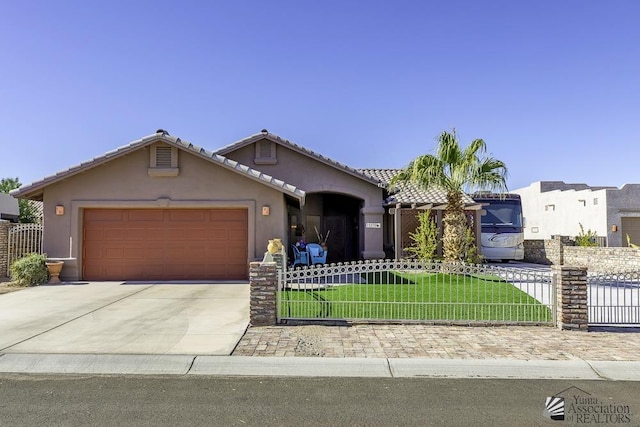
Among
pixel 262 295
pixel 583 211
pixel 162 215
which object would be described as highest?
pixel 583 211

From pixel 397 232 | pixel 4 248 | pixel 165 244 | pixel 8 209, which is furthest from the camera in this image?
pixel 8 209

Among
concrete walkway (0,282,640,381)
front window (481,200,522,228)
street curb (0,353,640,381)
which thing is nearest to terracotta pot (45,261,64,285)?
concrete walkway (0,282,640,381)

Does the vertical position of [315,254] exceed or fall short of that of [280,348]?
it exceeds it

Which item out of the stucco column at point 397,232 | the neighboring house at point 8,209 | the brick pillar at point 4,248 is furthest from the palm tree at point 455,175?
the neighboring house at point 8,209

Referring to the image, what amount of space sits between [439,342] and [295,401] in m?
3.12

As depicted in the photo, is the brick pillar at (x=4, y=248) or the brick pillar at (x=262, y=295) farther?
the brick pillar at (x=4, y=248)

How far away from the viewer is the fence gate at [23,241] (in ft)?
45.7

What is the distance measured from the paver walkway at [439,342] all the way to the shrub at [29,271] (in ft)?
29.4

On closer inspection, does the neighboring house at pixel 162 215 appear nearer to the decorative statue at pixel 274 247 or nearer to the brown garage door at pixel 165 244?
the brown garage door at pixel 165 244

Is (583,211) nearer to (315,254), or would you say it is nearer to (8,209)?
(315,254)

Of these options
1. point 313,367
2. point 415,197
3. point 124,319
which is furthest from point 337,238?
point 313,367

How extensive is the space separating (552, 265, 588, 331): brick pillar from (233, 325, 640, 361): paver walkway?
198 millimetres

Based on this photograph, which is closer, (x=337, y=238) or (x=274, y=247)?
(x=274, y=247)

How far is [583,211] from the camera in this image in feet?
81.3
